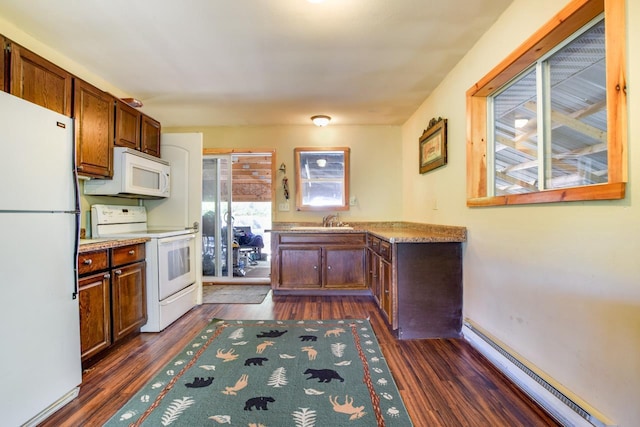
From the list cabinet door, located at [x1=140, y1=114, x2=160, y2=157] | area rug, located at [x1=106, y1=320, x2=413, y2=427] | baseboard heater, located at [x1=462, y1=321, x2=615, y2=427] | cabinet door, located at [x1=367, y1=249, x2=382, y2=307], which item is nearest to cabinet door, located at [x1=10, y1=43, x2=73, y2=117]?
cabinet door, located at [x1=140, y1=114, x2=160, y2=157]

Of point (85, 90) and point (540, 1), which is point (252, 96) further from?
point (540, 1)

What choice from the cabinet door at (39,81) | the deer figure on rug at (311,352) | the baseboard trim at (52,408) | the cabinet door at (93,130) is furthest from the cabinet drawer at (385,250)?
the cabinet door at (39,81)

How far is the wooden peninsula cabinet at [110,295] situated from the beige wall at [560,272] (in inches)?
110

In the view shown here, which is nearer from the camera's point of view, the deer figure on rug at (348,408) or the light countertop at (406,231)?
the deer figure on rug at (348,408)

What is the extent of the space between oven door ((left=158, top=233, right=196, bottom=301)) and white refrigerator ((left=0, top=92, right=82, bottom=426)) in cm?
91

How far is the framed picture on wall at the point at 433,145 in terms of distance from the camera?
261cm

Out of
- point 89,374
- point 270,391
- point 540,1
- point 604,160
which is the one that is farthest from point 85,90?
point 604,160

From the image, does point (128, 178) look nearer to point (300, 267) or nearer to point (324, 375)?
point (300, 267)

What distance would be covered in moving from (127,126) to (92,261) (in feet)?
4.53

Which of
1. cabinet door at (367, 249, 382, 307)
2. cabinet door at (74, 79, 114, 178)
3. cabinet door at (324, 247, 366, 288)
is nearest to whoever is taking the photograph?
cabinet door at (74, 79, 114, 178)

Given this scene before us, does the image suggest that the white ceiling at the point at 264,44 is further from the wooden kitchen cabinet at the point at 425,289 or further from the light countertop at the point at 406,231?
the wooden kitchen cabinet at the point at 425,289

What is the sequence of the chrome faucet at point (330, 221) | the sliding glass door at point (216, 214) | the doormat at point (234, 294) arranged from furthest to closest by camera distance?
the sliding glass door at point (216, 214) → the chrome faucet at point (330, 221) → the doormat at point (234, 294)

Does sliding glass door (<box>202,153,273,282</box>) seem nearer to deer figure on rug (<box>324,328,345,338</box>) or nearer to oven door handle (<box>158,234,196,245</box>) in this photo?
oven door handle (<box>158,234,196,245</box>)

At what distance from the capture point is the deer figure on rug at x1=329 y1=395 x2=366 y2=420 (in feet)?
4.58
